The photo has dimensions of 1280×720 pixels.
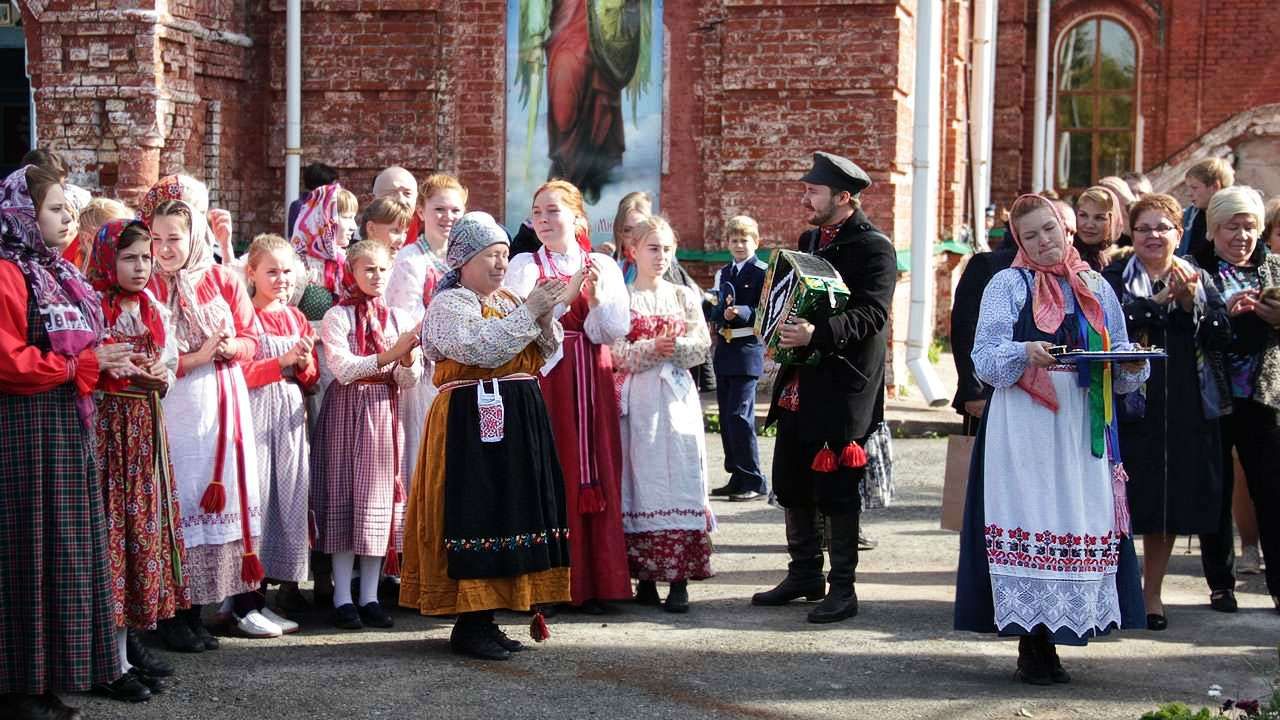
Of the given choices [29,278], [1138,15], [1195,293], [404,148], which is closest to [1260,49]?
[1138,15]

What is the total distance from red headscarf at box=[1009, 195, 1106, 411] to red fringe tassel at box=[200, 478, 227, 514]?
3.03m

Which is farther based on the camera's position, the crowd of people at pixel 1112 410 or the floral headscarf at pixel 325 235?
the floral headscarf at pixel 325 235

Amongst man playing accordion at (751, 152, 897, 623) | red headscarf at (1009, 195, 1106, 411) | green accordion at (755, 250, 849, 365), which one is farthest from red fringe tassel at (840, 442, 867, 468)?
red headscarf at (1009, 195, 1106, 411)

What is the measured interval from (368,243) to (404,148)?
7389 mm

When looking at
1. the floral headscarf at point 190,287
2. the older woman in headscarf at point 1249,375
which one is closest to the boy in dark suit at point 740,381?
the older woman in headscarf at point 1249,375

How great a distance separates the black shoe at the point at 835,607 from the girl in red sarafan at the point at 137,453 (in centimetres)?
264

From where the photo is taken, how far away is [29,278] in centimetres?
510

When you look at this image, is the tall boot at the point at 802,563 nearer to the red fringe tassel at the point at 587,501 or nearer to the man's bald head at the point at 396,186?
the red fringe tassel at the point at 587,501

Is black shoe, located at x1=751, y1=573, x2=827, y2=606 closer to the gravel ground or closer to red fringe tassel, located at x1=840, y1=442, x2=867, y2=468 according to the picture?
the gravel ground

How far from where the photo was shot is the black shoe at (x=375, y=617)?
6723 millimetres

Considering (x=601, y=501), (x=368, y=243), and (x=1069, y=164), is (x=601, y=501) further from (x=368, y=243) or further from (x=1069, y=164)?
(x=1069, y=164)

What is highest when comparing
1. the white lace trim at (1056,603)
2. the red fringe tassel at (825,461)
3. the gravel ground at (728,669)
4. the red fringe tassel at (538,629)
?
the red fringe tassel at (825,461)

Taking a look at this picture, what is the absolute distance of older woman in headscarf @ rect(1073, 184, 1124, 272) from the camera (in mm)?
7113

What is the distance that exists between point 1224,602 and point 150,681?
179 inches
